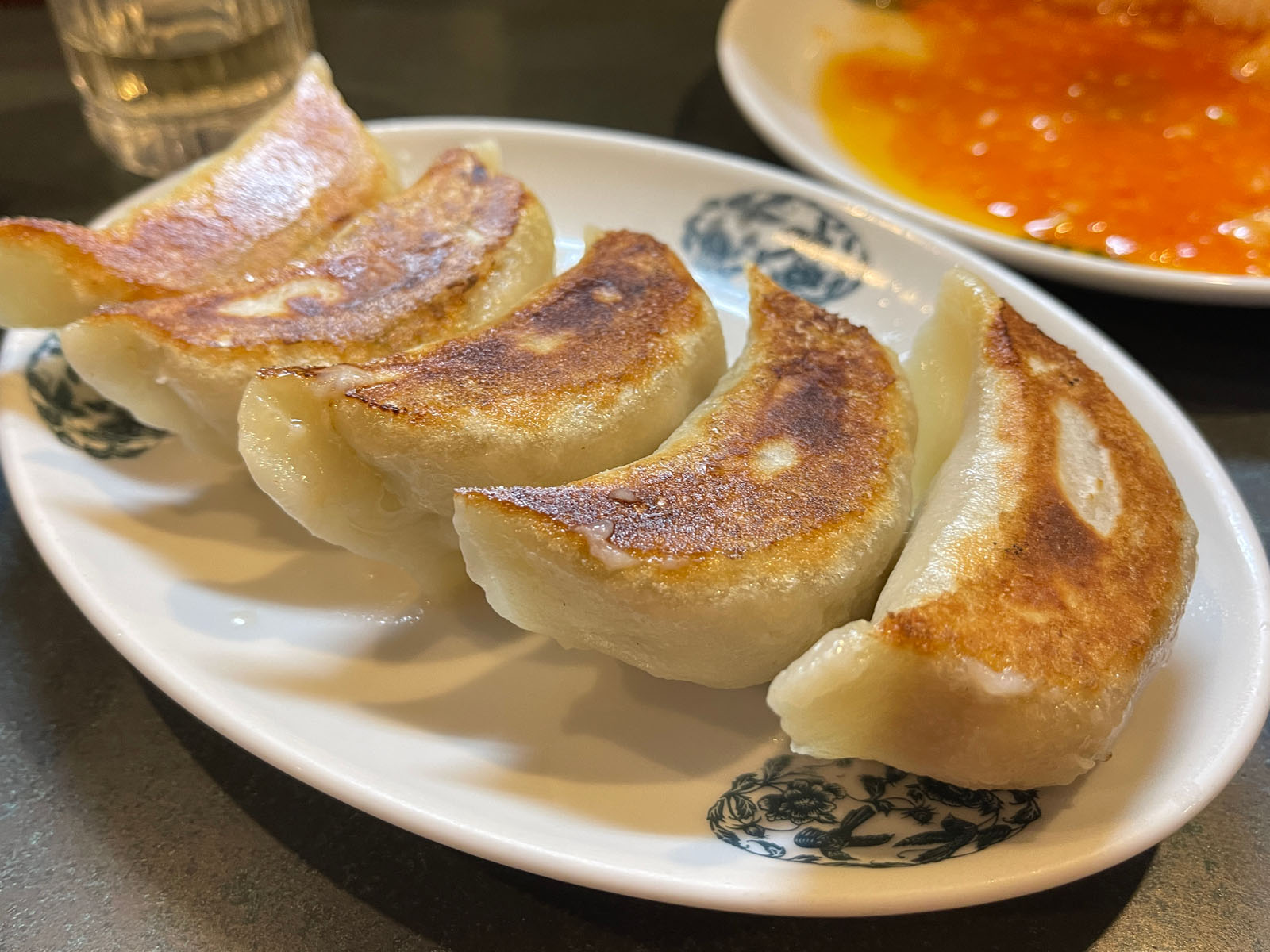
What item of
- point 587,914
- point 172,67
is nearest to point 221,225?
point 172,67

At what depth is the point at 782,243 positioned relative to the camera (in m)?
1.88

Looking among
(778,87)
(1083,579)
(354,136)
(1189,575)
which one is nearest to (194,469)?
(354,136)

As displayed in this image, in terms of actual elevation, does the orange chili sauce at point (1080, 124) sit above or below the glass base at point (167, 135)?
below

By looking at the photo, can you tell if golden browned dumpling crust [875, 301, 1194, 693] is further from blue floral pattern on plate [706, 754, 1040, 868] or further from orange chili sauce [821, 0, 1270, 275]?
orange chili sauce [821, 0, 1270, 275]

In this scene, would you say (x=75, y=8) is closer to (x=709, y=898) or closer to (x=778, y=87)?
(x=778, y=87)

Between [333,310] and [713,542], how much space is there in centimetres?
68

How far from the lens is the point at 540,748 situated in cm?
112

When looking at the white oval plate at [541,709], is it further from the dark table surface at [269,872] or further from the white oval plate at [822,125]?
the white oval plate at [822,125]

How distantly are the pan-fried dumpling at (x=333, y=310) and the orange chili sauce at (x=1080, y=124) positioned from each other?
130 cm

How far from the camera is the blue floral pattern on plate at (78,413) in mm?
1429

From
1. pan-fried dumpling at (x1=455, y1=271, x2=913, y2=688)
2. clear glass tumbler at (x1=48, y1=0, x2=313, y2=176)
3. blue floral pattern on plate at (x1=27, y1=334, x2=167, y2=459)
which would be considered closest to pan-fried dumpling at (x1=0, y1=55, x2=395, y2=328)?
blue floral pattern on plate at (x1=27, y1=334, x2=167, y2=459)

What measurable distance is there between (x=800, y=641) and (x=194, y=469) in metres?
0.94

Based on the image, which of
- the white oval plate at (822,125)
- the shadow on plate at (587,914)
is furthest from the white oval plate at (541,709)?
the white oval plate at (822,125)

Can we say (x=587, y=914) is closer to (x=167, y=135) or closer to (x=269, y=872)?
(x=269, y=872)
